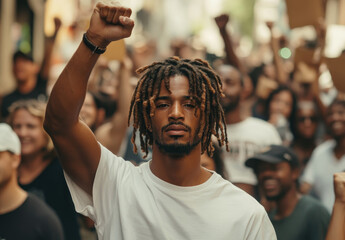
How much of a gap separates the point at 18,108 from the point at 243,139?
1.98 meters

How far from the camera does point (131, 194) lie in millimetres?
4074

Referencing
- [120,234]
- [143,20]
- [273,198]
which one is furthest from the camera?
[143,20]

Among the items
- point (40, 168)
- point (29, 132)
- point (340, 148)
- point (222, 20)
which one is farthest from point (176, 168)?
point (222, 20)

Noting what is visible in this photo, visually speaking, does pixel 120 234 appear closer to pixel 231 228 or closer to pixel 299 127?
pixel 231 228

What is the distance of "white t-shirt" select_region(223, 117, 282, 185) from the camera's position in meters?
7.21

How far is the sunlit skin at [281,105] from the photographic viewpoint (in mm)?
9766

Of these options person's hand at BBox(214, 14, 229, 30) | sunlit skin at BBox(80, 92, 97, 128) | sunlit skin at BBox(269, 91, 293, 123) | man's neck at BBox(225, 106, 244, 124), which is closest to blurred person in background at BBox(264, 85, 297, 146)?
sunlit skin at BBox(269, 91, 293, 123)

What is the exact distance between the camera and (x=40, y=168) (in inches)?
272

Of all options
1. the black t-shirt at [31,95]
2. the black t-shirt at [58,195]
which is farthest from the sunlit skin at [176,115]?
the black t-shirt at [31,95]

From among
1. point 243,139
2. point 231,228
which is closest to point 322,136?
point 243,139

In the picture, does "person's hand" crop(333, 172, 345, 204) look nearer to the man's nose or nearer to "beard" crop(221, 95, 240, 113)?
the man's nose

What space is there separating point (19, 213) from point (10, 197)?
19 centimetres

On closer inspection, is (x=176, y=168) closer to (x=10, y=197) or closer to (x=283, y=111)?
(x=10, y=197)

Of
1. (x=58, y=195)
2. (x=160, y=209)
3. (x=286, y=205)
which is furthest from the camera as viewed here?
(x=58, y=195)
